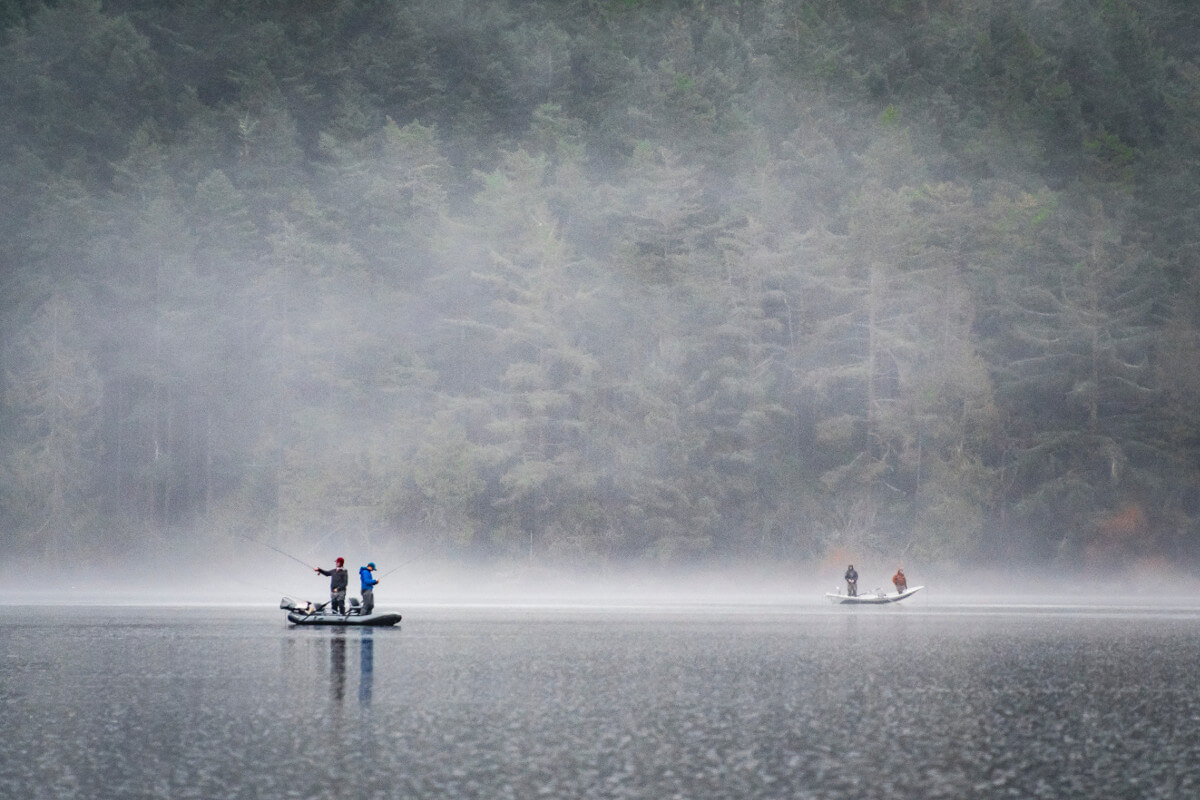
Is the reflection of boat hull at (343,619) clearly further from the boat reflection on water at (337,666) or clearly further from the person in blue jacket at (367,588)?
the person in blue jacket at (367,588)

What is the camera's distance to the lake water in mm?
18250

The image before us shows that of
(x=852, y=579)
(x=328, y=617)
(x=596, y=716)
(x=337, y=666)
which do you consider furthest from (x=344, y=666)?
(x=852, y=579)

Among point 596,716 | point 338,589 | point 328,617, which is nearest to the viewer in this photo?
point 596,716

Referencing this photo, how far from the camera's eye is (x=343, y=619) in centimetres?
4884

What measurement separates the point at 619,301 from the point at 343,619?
57.1 metres

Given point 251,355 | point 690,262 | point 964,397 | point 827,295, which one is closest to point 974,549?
point 964,397

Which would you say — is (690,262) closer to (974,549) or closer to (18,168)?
(974,549)

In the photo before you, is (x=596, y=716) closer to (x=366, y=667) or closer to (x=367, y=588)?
(x=366, y=667)

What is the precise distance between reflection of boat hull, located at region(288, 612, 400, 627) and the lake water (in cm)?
224

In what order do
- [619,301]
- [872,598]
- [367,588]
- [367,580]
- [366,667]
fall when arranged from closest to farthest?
1. [366,667]
2. [367,580]
3. [367,588]
4. [872,598]
5. [619,301]

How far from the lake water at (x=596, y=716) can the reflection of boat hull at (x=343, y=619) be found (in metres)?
2.24

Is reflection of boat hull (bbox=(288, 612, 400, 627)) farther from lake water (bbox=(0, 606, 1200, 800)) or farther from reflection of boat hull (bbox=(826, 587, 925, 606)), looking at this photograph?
reflection of boat hull (bbox=(826, 587, 925, 606))

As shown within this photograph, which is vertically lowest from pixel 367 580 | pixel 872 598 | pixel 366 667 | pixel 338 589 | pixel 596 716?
pixel 596 716

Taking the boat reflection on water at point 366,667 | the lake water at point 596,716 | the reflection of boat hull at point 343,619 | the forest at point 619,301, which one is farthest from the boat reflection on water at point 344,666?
the forest at point 619,301
